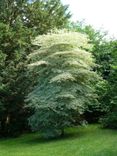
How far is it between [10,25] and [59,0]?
14.4ft

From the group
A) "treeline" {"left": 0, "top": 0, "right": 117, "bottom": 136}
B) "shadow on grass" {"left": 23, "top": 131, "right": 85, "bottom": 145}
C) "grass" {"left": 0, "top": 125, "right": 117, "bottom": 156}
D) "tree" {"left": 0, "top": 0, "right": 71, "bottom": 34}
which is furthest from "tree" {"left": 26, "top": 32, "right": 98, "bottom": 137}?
"tree" {"left": 0, "top": 0, "right": 71, "bottom": 34}

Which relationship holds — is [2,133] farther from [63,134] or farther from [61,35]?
[61,35]

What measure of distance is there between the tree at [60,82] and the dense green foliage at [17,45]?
9.33 feet

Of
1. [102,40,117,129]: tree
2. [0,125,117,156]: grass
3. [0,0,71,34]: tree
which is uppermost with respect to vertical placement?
[0,0,71,34]: tree

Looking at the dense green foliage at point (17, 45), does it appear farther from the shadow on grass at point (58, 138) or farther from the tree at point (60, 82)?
the shadow on grass at point (58, 138)

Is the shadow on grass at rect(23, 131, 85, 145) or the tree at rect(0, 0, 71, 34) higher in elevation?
the tree at rect(0, 0, 71, 34)

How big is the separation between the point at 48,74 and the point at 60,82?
1.01m

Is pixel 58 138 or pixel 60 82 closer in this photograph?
pixel 58 138

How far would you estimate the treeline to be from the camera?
21.7m

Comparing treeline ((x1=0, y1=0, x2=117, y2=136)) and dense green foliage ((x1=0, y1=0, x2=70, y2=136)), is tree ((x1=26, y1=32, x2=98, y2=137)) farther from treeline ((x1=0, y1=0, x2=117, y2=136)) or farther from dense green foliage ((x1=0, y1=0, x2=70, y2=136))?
dense green foliage ((x1=0, y1=0, x2=70, y2=136))

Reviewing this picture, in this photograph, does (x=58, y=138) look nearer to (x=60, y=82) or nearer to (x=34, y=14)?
(x=60, y=82)

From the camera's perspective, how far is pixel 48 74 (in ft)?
73.9

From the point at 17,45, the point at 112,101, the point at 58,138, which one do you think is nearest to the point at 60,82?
the point at 58,138

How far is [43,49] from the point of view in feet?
74.4
